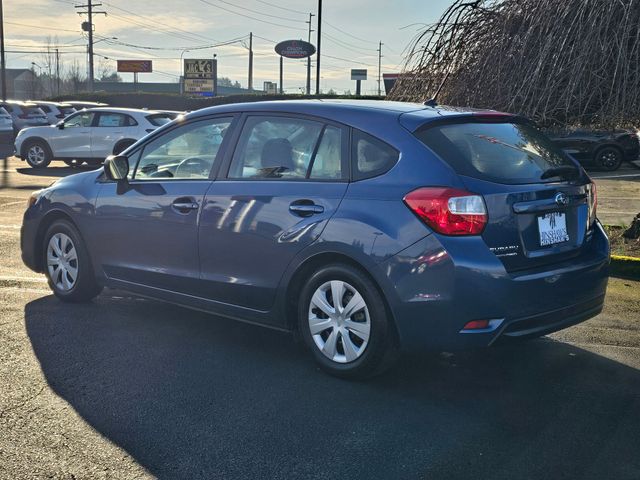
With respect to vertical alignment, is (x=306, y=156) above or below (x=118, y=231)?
above

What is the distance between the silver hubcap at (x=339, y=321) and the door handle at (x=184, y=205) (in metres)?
1.15

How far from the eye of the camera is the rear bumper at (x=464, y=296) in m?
3.89

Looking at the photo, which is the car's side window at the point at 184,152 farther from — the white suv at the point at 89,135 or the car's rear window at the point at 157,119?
the car's rear window at the point at 157,119

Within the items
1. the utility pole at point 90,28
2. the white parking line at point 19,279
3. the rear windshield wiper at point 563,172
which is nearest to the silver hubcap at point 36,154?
the white parking line at point 19,279

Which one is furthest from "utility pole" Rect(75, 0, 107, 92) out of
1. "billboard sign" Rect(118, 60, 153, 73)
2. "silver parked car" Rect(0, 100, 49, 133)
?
"silver parked car" Rect(0, 100, 49, 133)

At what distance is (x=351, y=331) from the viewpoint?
4.33 metres

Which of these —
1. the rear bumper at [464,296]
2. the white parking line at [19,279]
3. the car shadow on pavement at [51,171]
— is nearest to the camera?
the rear bumper at [464,296]

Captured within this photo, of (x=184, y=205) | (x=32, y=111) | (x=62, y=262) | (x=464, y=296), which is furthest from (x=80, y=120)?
(x=464, y=296)

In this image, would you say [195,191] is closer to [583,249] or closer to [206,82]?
[583,249]

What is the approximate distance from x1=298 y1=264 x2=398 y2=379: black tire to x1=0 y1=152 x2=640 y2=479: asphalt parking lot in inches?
4.2

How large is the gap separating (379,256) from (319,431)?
101 centimetres

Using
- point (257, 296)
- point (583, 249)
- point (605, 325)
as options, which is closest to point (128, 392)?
point (257, 296)

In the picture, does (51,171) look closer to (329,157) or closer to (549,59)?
(549,59)

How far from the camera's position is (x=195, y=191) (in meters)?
5.06
